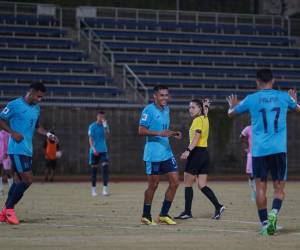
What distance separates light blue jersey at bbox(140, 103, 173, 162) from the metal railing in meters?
21.1

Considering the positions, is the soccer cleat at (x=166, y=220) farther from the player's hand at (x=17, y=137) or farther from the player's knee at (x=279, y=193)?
the player's hand at (x=17, y=137)

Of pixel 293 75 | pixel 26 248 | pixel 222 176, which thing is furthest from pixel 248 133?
pixel 293 75

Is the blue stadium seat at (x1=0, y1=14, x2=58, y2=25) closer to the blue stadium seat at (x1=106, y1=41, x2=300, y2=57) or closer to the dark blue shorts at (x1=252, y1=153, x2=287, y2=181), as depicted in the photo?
the blue stadium seat at (x1=106, y1=41, x2=300, y2=57)

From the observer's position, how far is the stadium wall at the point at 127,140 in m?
33.6

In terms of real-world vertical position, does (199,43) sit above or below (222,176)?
above

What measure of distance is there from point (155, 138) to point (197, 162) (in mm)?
1672

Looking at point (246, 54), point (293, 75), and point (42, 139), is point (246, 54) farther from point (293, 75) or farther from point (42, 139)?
point (42, 139)

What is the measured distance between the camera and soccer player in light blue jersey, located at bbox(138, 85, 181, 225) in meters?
13.1

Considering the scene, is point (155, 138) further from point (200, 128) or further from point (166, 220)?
point (200, 128)

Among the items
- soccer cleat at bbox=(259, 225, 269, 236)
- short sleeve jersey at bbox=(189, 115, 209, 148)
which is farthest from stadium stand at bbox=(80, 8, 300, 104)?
soccer cleat at bbox=(259, 225, 269, 236)

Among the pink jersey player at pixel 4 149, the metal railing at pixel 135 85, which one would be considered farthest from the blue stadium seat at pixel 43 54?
the pink jersey player at pixel 4 149

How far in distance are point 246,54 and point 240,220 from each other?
2767 cm

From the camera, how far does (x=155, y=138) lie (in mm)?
13281

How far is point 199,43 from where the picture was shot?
40500 millimetres
